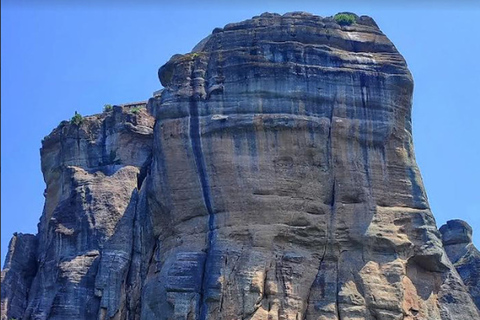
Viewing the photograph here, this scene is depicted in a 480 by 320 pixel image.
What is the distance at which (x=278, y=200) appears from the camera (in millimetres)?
42000

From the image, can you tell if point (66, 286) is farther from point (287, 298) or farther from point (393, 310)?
point (393, 310)

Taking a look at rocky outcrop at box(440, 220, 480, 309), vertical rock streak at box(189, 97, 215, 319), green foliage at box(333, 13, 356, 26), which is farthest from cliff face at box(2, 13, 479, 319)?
rocky outcrop at box(440, 220, 480, 309)

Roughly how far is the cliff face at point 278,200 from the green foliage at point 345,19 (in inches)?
15.5

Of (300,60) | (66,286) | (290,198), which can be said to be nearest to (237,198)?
(290,198)

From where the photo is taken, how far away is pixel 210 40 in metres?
46.9

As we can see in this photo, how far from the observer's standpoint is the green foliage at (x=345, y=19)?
1850 inches

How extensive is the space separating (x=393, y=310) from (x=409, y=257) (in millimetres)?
2764

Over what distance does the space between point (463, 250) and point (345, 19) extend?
52.3ft

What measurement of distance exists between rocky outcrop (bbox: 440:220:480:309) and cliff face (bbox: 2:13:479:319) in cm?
1020

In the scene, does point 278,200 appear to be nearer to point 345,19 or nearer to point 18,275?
point 345,19

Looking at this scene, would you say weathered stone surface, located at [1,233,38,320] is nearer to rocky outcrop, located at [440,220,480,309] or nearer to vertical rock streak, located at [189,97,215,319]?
vertical rock streak, located at [189,97,215,319]

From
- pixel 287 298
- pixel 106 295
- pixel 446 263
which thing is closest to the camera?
pixel 287 298

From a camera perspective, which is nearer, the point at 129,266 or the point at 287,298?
the point at 287,298

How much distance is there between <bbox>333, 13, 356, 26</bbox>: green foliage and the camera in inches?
1850
